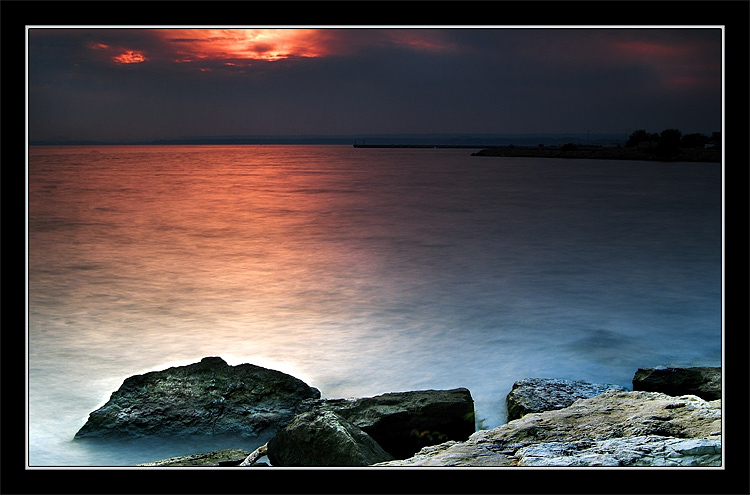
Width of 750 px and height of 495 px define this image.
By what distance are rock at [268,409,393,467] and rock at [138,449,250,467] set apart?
0.65 feet

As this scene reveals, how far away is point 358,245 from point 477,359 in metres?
5.73

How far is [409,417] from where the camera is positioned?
11.6ft

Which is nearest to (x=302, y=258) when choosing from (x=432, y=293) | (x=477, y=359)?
(x=432, y=293)

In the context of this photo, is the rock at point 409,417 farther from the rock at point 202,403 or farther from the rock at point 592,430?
the rock at point 592,430

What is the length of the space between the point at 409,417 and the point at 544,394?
893 millimetres

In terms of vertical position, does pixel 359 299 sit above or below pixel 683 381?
above

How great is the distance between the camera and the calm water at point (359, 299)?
15.6 feet

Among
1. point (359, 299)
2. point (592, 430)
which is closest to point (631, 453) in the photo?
point (592, 430)

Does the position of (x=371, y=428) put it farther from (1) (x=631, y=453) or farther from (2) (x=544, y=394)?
(1) (x=631, y=453)

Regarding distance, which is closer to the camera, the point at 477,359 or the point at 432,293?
the point at 477,359

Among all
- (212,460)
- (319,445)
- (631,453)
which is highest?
(631,453)

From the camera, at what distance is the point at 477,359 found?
5.07 metres

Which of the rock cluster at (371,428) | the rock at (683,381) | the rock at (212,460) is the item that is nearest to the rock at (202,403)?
the rock cluster at (371,428)
